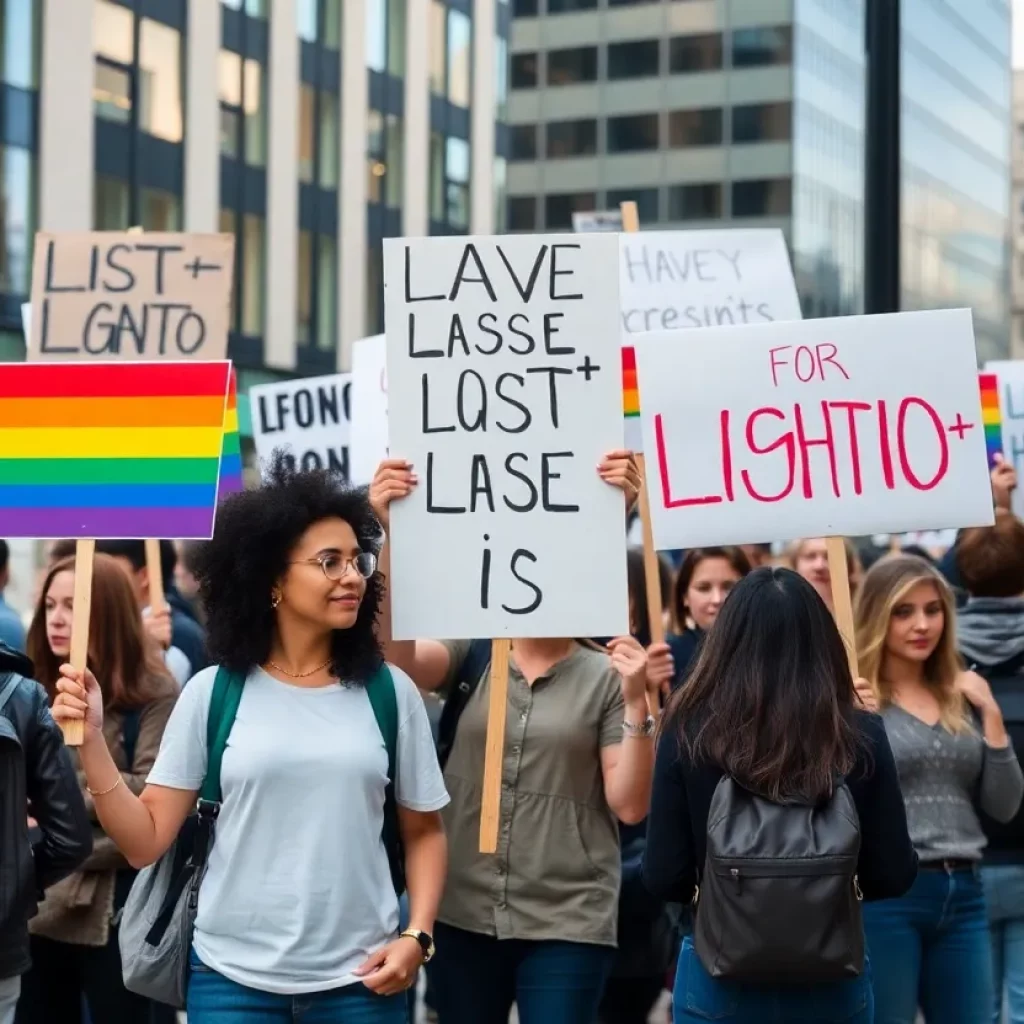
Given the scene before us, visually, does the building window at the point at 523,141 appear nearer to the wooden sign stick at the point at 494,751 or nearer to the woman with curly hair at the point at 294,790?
the wooden sign stick at the point at 494,751

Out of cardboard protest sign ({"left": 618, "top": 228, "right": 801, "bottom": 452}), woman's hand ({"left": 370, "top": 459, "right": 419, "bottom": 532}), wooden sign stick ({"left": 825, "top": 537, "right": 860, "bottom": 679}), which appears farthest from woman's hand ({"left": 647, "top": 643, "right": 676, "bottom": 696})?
cardboard protest sign ({"left": 618, "top": 228, "right": 801, "bottom": 452})

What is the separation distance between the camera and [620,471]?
14.2 feet

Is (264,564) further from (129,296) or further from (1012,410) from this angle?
(1012,410)

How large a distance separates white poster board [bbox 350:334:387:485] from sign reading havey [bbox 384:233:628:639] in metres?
2.45

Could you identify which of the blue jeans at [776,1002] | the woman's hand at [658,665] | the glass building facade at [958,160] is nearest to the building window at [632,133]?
the glass building facade at [958,160]

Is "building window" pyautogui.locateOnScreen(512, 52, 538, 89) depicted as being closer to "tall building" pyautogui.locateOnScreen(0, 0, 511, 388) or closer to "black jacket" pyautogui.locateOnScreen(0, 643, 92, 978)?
"tall building" pyautogui.locateOnScreen(0, 0, 511, 388)

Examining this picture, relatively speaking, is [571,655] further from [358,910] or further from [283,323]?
[283,323]

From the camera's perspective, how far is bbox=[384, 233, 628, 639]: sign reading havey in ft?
14.2

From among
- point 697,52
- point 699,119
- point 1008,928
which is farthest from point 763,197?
point 1008,928

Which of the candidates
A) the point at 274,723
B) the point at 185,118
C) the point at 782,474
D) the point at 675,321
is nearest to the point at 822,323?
the point at 782,474

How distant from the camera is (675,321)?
24.0 feet

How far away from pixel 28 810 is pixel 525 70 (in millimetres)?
62067

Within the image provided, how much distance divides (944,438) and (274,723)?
1724mm

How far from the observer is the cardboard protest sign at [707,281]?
728 cm
